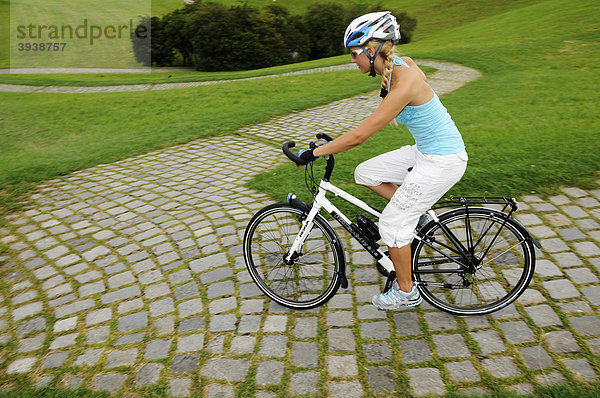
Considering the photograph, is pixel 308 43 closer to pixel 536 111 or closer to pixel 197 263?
pixel 536 111

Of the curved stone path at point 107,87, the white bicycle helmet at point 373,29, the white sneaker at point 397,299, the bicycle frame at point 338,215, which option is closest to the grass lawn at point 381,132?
the curved stone path at point 107,87

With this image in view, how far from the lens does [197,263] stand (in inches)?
172

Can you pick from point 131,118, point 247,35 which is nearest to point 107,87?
point 131,118

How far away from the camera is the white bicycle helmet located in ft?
9.23

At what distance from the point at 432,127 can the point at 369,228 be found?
3.14ft

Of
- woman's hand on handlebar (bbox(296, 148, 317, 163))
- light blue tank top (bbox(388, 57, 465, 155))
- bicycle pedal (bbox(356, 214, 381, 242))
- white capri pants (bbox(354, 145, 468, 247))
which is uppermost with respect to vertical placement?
light blue tank top (bbox(388, 57, 465, 155))

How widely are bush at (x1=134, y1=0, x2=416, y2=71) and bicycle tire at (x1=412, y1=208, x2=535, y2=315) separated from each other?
3313 cm

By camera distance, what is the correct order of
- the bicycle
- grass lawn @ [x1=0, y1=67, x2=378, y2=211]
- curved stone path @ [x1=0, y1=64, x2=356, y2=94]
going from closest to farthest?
1. the bicycle
2. grass lawn @ [x1=0, y1=67, x2=378, y2=211]
3. curved stone path @ [x1=0, y1=64, x2=356, y2=94]

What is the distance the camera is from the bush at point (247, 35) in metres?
34.0

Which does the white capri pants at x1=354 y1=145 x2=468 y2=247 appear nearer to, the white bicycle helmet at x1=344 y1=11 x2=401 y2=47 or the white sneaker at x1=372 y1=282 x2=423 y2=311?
the white sneaker at x1=372 y1=282 x2=423 y2=311

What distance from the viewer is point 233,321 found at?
357 cm

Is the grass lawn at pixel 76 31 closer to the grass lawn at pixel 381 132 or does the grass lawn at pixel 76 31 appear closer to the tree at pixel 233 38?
the tree at pixel 233 38

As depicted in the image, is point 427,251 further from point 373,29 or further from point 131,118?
point 131,118

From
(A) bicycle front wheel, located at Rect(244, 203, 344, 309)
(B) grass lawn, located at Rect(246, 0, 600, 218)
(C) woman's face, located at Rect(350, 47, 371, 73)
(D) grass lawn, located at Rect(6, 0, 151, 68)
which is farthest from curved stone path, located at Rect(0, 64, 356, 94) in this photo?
(D) grass lawn, located at Rect(6, 0, 151, 68)
